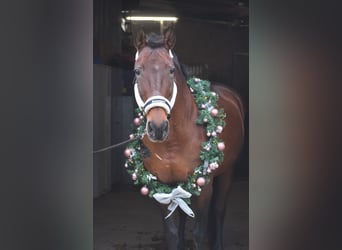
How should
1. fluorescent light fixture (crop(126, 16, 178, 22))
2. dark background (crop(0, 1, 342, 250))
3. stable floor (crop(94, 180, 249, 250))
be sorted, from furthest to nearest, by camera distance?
fluorescent light fixture (crop(126, 16, 178, 22)), stable floor (crop(94, 180, 249, 250)), dark background (crop(0, 1, 342, 250))

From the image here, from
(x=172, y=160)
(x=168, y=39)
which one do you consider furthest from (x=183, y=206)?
(x=168, y=39)

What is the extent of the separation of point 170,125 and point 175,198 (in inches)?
18.7

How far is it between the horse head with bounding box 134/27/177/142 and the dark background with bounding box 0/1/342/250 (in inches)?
13.8

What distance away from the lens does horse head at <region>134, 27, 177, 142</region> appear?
10.2 ft

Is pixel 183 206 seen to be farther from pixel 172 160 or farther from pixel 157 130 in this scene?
pixel 157 130

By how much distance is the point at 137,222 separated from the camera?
5.69 meters

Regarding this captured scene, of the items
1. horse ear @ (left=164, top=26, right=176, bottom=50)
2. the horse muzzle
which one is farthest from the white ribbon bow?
horse ear @ (left=164, top=26, right=176, bottom=50)

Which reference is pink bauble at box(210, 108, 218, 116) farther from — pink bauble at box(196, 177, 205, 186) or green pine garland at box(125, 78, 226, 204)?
pink bauble at box(196, 177, 205, 186)
